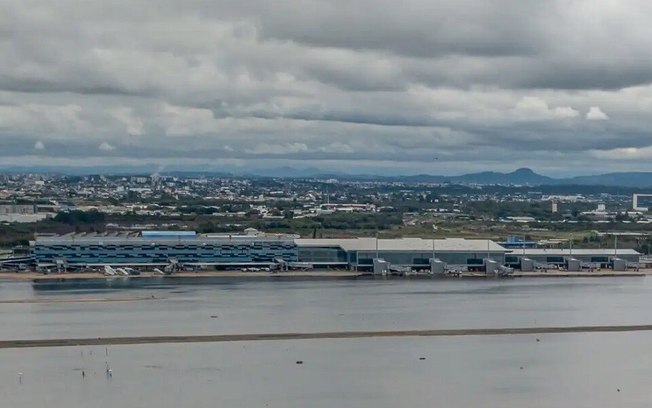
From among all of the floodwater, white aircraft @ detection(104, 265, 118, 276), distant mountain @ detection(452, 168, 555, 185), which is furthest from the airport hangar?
distant mountain @ detection(452, 168, 555, 185)

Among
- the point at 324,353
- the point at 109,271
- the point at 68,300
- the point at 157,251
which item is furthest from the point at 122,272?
the point at 324,353

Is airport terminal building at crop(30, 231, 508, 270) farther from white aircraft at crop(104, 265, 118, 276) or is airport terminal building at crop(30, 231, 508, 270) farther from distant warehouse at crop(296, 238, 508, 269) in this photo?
white aircraft at crop(104, 265, 118, 276)

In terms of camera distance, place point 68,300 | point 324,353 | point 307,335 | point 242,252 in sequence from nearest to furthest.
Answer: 1. point 324,353
2. point 307,335
3. point 68,300
4. point 242,252

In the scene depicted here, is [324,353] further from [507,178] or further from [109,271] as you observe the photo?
[507,178]

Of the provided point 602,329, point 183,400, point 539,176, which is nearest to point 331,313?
point 602,329

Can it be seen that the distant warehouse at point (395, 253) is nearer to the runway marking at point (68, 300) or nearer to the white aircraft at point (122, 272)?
the white aircraft at point (122, 272)

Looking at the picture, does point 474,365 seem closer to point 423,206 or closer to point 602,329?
point 602,329
